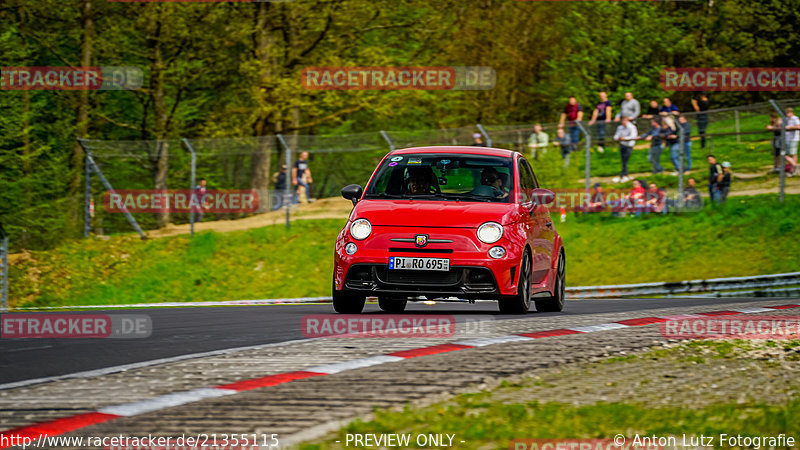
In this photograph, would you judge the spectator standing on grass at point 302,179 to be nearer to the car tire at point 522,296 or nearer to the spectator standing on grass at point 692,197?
the spectator standing on grass at point 692,197

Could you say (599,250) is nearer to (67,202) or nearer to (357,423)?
(67,202)

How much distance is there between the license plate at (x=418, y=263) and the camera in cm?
1263

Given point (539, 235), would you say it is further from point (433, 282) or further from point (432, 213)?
point (433, 282)

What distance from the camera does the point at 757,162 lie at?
95.3ft

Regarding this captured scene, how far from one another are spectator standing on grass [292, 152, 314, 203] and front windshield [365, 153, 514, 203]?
57.2 ft

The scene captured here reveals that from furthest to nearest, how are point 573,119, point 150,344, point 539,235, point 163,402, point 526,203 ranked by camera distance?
point 573,119 → point 539,235 → point 526,203 → point 150,344 → point 163,402

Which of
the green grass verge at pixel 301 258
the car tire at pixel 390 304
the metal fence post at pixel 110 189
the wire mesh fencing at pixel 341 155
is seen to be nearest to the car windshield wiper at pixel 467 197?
the car tire at pixel 390 304

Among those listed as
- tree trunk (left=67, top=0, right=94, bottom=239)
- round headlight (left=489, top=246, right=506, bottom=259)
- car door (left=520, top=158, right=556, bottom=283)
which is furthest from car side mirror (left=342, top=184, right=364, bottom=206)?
tree trunk (left=67, top=0, right=94, bottom=239)

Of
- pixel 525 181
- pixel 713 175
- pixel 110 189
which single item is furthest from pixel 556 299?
pixel 110 189

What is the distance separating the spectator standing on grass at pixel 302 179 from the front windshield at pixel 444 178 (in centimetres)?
1742

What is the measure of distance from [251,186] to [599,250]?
32.9 ft

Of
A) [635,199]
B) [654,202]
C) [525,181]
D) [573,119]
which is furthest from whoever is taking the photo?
[573,119]

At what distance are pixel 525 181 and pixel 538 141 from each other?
57.1 feet

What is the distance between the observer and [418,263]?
1263 centimetres
